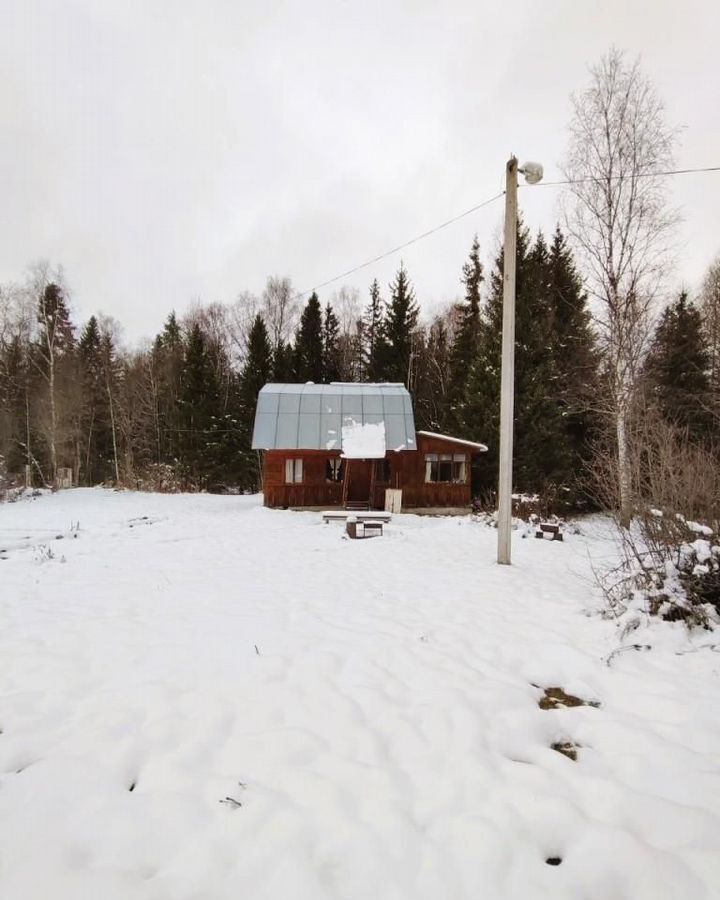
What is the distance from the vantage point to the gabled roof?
17.0 m

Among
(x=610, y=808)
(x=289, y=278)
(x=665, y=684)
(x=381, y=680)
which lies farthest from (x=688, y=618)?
(x=289, y=278)

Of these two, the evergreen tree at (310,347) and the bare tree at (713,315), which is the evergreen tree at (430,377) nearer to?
the evergreen tree at (310,347)

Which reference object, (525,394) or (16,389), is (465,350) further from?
(16,389)

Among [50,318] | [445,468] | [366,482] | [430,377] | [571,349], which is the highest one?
[50,318]

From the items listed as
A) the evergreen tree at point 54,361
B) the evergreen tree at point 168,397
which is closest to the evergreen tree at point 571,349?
the evergreen tree at point 168,397

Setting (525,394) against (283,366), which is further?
(283,366)

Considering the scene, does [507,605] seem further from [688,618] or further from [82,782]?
[82,782]

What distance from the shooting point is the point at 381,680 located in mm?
3426

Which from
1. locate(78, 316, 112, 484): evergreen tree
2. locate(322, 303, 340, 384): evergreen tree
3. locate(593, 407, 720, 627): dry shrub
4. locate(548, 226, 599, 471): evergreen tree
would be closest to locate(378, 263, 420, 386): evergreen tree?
locate(322, 303, 340, 384): evergreen tree

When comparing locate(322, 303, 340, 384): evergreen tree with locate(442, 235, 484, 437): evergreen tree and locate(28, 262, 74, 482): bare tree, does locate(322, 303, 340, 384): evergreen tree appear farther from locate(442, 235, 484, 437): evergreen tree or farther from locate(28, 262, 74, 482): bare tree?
locate(28, 262, 74, 482): bare tree

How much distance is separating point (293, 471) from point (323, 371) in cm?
1458

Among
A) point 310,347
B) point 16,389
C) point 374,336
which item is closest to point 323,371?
point 310,347

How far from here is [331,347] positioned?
32.1m

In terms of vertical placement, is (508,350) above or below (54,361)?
below
